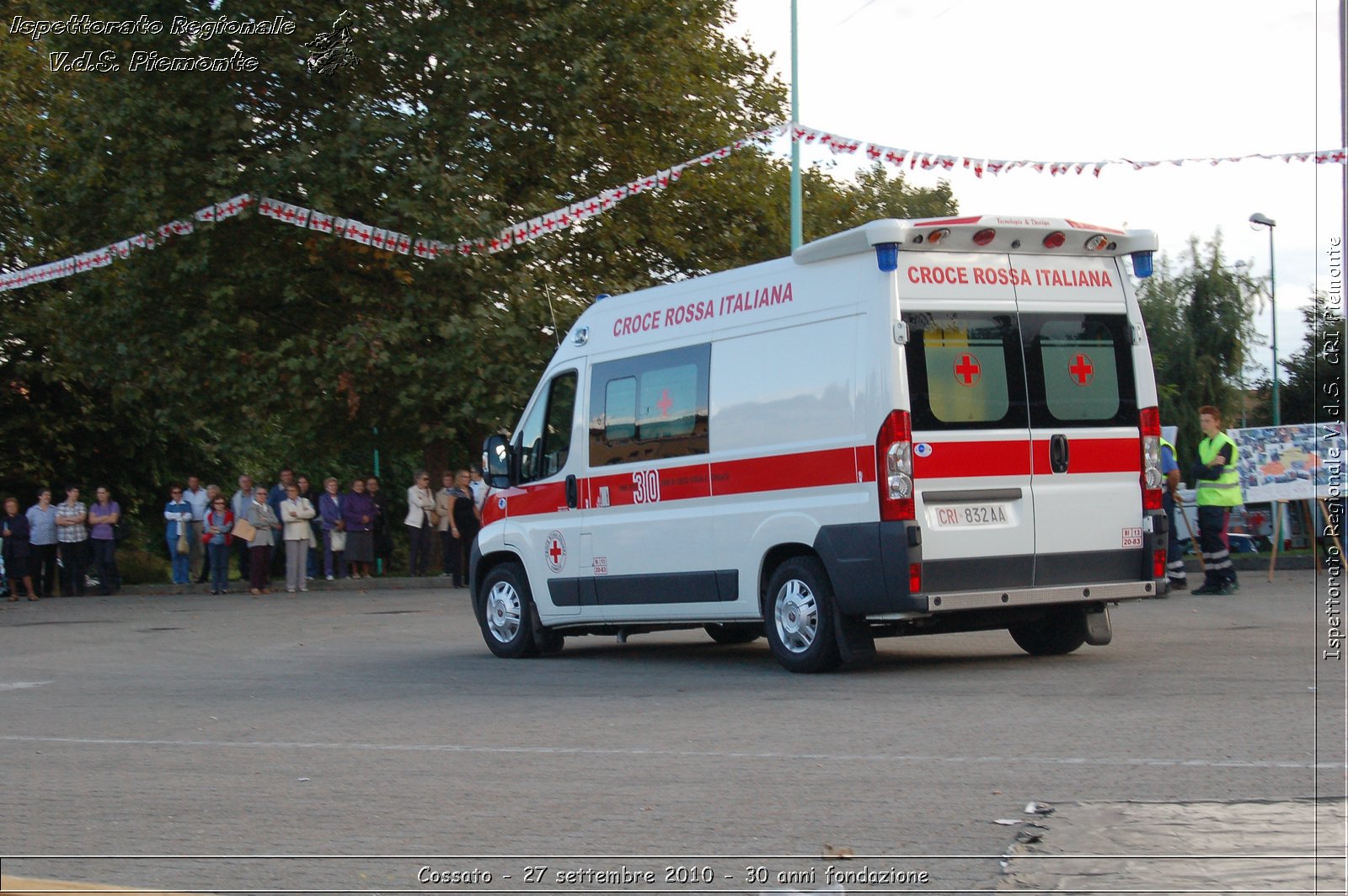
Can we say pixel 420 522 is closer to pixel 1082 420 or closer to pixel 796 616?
pixel 796 616

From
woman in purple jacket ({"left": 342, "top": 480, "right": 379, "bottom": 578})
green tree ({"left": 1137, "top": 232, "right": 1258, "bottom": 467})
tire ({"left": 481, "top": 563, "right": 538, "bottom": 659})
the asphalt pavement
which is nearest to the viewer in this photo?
the asphalt pavement

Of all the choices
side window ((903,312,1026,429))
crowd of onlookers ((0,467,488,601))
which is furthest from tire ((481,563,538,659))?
crowd of onlookers ((0,467,488,601))

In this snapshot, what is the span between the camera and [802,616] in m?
10.8

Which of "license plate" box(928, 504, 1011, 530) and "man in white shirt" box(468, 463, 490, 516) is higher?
"man in white shirt" box(468, 463, 490, 516)

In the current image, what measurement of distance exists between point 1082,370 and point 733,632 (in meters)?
4.18

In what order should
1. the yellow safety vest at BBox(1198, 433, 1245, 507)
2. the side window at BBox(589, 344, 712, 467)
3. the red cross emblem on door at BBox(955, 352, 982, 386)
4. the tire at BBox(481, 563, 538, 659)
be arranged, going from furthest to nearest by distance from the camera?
the yellow safety vest at BBox(1198, 433, 1245, 507) → the tire at BBox(481, 563, 538, 659) → the side window at BBox(589, 344, 712, 467) → the red cross emblem on door at BBox(955, 352, 982, 386)

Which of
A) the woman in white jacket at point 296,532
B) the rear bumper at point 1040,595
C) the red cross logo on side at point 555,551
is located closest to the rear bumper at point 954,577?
the rear bumper at point 1040,595

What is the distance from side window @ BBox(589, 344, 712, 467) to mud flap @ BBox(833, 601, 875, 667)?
1.70m

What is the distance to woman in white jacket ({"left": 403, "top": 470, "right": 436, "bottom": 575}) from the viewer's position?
26422mm

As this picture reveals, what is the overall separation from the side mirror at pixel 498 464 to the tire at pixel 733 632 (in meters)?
2.10

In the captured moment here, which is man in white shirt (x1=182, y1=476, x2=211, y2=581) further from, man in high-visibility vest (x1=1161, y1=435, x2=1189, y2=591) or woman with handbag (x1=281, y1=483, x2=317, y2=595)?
man in high-visibility vest (x1=1161, y1=435, x2=1189, y2=591)

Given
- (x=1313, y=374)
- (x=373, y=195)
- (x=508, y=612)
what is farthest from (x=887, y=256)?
(x=373, y=195)

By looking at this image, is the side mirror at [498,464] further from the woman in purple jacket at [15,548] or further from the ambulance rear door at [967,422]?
the woman in purple jacket at [15,548]

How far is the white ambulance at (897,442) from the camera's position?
399 inches
